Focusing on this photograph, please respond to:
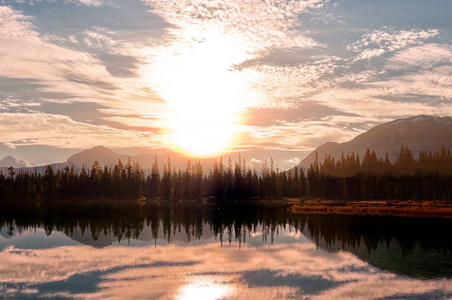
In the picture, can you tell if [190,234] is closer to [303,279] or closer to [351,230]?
[351,230]

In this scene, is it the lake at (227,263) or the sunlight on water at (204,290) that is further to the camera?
the lake at (227,263)

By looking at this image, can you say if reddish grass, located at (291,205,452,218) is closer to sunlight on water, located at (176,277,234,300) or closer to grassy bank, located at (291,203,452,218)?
grassy bank, located at (291,203,452,218)

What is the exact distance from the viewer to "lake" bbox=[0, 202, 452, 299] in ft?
114

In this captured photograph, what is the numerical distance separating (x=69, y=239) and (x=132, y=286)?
36209mm

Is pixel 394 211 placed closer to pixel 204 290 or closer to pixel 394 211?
pixel 394 211

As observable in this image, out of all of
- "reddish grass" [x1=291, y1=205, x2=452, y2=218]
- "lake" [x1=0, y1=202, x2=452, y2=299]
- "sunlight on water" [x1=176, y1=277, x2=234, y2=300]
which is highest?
A: "sunlight on water" [x1=176, y1=277, x2=234, y2=300]

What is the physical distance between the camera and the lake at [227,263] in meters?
34.8

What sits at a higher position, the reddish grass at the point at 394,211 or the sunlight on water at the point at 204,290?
the sunlight on water at the point at 204,290

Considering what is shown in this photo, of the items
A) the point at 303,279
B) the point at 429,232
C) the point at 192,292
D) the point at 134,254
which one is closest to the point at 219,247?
the point at 134,254

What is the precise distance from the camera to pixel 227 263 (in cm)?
4731

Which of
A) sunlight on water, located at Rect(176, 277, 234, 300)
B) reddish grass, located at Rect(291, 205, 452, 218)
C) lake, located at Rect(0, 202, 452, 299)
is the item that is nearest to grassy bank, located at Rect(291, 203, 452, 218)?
reddish grass, located at Rect(291, 205, 452, 218)

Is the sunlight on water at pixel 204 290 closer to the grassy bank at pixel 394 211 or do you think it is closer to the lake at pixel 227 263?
the lake at pixel 227 263

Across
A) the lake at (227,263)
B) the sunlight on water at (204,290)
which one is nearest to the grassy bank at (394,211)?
the lake at (227,263)

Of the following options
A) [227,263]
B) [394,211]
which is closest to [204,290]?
[227,263]
